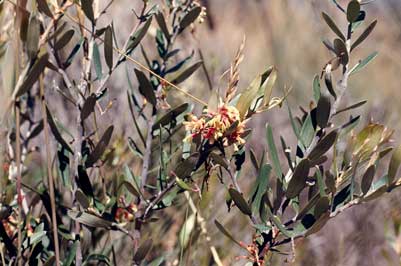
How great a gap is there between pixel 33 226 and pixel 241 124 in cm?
30

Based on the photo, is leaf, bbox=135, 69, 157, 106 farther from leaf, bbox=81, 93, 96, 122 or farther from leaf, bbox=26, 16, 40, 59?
leaf, bbox=26, 16, 40, 59

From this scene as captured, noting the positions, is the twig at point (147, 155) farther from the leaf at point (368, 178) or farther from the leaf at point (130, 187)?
the leaf at point (368, 178)

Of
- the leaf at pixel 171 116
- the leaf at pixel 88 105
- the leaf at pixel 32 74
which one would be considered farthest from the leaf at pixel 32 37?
the leaf at pixel 171 116

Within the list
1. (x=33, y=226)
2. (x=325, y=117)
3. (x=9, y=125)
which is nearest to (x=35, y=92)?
(x=9, y=125)

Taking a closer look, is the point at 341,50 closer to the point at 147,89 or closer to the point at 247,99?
the point at 247,99

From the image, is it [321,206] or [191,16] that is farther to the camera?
[191,16]

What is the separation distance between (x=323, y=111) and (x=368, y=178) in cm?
7

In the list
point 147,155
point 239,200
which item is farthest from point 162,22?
point 239,200

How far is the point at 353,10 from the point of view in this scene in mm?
622

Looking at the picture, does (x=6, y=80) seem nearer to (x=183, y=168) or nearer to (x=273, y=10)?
(x=183, y=168)

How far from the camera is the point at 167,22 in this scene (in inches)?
33.1

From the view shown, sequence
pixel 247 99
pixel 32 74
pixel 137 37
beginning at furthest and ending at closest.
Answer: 1. pixel 137 37
2. pixel 247 99
3. pixel 32 74

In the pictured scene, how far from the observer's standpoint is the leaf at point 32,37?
53 cm

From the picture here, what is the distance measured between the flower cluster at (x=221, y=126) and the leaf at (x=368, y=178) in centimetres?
12
